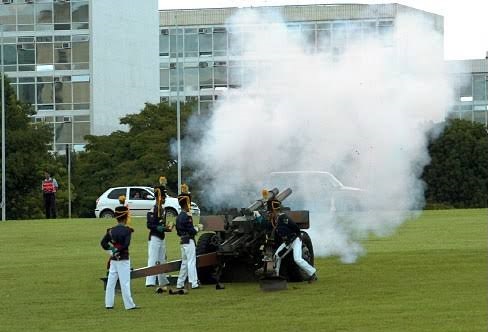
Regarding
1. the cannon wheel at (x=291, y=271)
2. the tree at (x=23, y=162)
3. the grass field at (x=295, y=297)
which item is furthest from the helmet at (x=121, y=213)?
the tree at (x=23, y=162)

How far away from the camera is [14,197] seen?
80.4m

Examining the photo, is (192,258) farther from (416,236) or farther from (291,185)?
(416,236)

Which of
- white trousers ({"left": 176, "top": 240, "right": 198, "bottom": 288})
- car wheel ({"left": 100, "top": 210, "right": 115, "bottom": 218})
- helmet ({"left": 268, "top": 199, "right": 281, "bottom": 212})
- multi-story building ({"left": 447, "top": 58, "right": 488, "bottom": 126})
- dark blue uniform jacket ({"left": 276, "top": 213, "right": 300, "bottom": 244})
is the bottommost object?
car wheel ({"left": 100, "top": 210, "right": 115, "bottom": 218})

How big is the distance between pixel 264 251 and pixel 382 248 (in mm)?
9938

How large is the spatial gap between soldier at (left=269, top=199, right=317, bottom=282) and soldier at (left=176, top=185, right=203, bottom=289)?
189 cm

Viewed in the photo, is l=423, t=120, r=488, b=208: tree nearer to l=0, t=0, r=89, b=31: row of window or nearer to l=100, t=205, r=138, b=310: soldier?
l=0, t=0, r=89, b=31: row of window

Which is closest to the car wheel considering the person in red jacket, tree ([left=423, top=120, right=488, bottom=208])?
the person in red jacket

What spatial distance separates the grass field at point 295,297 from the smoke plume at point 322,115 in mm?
2393

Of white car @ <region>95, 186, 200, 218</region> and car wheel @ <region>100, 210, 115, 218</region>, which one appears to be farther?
car wheel @ <region>100, 210, 115, 218</region>

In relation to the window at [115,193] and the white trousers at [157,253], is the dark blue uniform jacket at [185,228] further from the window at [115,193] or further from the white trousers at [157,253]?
the window at [115,193]

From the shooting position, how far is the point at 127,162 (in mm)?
83812

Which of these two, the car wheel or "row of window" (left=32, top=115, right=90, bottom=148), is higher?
"row of window" (left=32, top=115, right=90, bottom=148)

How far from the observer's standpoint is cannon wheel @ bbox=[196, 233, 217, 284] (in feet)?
93.6

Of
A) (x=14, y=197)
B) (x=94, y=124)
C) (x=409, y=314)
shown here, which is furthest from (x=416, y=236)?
(x=94, y=124)
